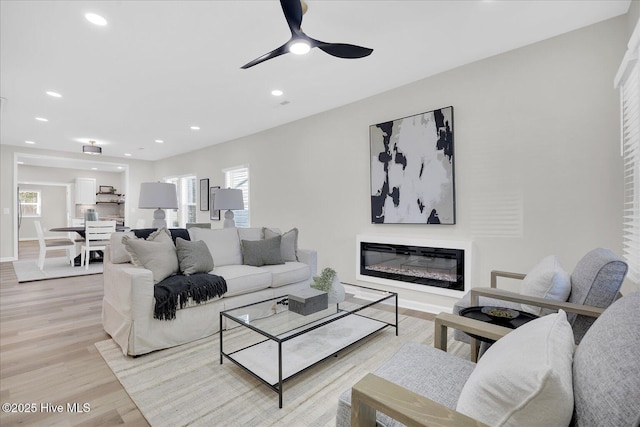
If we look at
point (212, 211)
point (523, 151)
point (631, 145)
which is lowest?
point (212, 211)

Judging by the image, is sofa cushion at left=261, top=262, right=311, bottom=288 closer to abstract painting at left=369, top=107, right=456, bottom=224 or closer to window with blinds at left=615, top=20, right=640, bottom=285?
abstract painting at left=369, top=107, right=456, bottom=224

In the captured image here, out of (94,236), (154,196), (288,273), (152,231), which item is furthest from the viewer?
(94,236)

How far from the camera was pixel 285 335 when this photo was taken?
1.89 m

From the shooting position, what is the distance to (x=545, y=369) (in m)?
0.73

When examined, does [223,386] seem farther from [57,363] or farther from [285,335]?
[57,363]

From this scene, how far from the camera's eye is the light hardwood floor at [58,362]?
1746 mm

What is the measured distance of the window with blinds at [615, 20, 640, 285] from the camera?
188 centimetres

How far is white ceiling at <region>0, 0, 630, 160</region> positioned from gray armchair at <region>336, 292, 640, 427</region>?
236cm

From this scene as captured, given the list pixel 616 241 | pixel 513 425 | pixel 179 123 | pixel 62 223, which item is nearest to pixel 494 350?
pixel 513 425

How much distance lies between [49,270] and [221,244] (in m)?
4.50

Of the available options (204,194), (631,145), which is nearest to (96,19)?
(631,145)


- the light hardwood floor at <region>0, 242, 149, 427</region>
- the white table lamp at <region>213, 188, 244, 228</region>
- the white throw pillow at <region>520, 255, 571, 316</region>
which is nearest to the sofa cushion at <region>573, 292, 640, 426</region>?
the white throw pillow at <region>520, 255, 571, 316</region>

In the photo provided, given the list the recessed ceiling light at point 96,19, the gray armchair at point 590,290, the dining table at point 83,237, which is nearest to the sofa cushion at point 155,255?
the recessed ceiling light at point 96,19

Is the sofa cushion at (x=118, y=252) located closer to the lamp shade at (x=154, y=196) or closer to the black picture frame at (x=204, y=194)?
the lamp shade at (x=154, y=196)
